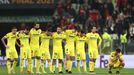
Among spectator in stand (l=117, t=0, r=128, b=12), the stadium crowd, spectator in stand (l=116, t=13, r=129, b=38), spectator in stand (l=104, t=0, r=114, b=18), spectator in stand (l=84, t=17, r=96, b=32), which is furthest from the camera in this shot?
spectator in stand (l=117, t=0, r=128, b=12)

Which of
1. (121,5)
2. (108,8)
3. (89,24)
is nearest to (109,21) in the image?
(89,24)

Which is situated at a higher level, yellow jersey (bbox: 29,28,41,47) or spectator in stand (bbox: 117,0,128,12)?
spectator in stand (bbox: 117,0,128,12)

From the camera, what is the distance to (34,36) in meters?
34.9

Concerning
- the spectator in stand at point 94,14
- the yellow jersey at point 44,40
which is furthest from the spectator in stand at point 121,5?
the yellow jersey at point 44,40

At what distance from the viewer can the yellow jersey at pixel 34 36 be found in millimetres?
34812

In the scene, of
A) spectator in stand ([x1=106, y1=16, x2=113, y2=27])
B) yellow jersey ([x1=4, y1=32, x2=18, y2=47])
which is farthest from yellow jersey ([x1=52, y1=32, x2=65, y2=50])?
spectator in stand ([x1=106, y1=16, x2=113, y2=27])

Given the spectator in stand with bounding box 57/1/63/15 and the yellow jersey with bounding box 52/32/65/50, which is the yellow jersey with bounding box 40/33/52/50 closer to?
the yellow jersey with bounding box 52/32/65/50

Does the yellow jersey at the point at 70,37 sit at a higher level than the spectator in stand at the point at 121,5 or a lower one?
lower

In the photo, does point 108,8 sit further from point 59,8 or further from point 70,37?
point 70,37

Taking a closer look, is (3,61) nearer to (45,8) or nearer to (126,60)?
(45,8)

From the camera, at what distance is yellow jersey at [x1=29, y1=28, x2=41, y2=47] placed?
3481 cm

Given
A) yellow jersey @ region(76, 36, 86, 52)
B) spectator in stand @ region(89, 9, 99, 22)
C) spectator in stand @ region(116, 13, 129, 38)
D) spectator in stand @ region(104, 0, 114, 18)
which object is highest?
spectator in stand @ region(104, 0, 114, 18)

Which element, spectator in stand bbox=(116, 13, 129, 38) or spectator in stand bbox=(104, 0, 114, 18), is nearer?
spectator in stand bbox=(116, 13, 129, 38)

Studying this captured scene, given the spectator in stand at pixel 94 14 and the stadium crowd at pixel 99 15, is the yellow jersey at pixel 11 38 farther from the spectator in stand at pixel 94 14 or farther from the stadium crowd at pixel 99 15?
the spectator in stand at pixel 94 14
